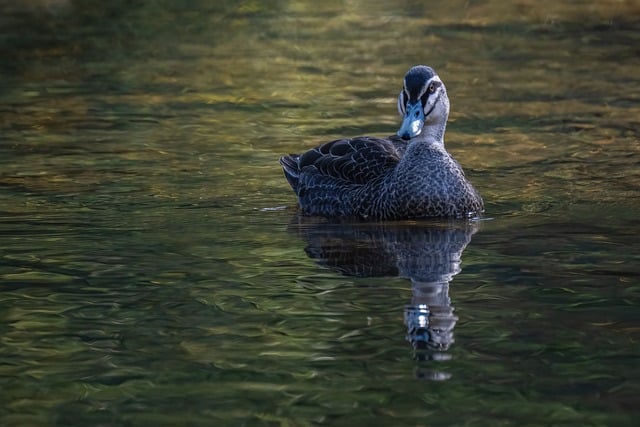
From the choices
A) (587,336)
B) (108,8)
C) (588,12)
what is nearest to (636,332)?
(587,336)

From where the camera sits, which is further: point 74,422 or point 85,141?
point 85,141

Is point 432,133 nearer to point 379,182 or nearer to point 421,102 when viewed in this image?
point 421,102

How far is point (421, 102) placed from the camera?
40.4 ft

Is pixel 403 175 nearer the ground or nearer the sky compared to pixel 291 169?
nearer the sky

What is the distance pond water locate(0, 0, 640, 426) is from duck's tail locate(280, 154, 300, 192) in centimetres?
19

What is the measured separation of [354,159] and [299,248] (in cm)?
180

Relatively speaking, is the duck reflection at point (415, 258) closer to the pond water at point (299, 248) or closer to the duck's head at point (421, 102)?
the pond water at point (299, 248)

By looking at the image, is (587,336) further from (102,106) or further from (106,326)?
(102,106)

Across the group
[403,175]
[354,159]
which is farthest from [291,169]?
[403,175]

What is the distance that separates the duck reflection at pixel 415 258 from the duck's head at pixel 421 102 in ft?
2.51

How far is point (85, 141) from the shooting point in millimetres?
15992

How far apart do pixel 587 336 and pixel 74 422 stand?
2.89m

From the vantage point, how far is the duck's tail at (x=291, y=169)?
13417mm

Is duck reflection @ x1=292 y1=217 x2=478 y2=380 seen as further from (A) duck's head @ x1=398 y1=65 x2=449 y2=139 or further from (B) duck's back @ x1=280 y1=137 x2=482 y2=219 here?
(A) duck's head @ x1=398 y1=65 x2=449 y2=139
